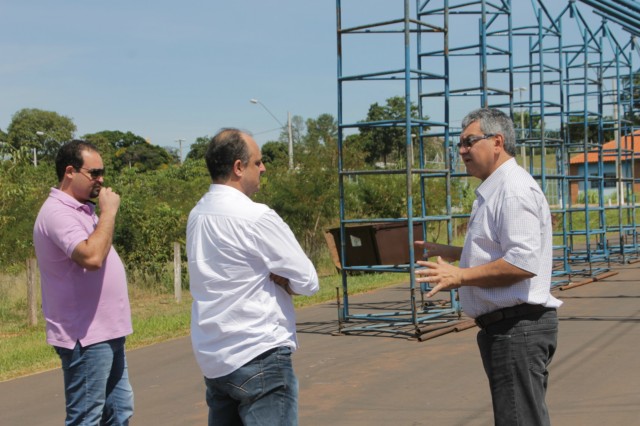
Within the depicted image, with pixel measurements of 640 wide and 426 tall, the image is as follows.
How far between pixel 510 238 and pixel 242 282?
47.6 inches

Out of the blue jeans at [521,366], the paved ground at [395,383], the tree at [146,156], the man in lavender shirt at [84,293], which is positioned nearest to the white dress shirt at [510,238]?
the blue jeans at [521,366]

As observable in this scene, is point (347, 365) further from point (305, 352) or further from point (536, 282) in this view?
point (536, 282)

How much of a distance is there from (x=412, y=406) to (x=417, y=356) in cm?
231

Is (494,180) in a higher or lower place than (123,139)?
lower

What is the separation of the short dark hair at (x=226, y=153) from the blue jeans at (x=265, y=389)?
84 centimetres

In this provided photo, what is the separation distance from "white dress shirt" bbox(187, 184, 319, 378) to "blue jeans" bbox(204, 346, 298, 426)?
43 millimetres

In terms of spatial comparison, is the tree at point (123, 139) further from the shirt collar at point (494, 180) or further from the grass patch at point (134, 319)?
the shirt collar at point (494, 180)

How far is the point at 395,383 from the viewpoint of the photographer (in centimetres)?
774

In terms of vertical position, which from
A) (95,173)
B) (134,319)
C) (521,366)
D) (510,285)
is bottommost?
(134,319)

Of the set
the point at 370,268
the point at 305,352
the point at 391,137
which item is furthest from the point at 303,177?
the point at 391,137

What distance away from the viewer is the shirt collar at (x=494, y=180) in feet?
12.5

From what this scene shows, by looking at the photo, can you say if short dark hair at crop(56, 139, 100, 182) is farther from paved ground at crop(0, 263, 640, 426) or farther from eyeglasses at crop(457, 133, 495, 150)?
paved ground at crop(0, 263, 640, 426)

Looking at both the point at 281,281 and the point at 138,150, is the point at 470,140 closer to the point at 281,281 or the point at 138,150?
the point at 281,281

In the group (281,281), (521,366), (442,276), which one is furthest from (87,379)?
(521,366)
